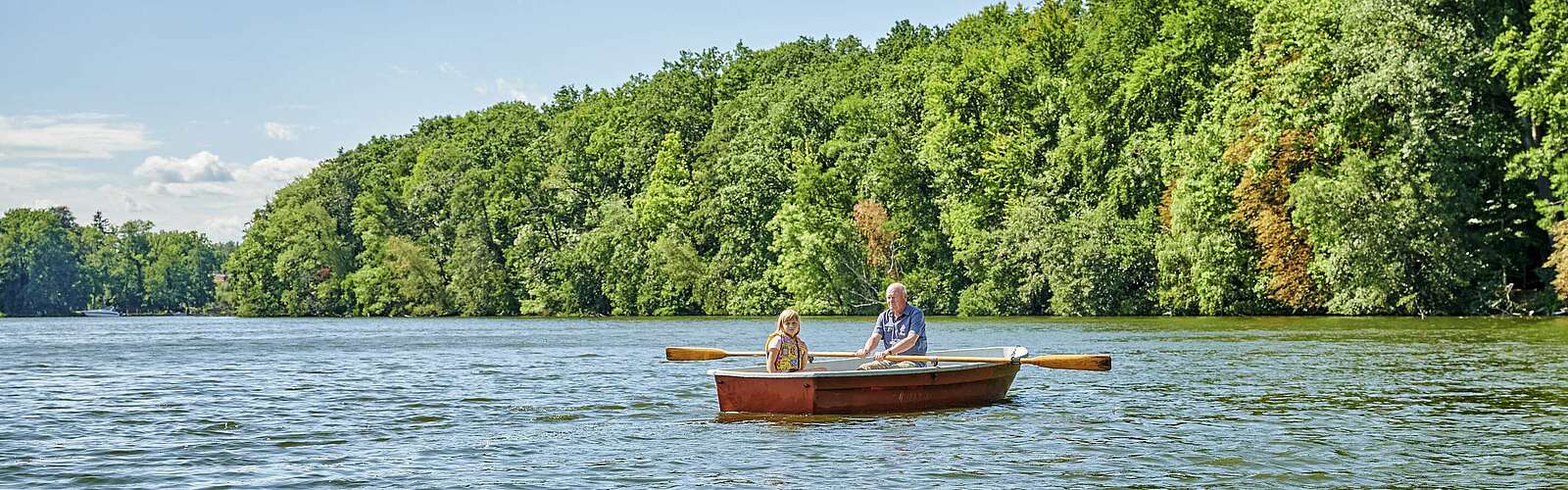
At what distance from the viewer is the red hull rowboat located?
20.5 metres

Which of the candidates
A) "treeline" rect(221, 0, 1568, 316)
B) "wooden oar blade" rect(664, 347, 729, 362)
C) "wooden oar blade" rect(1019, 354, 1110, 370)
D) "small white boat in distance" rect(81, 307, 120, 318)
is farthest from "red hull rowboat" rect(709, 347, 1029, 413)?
"small white boat in distance" rect(81, 307, 120, 318)

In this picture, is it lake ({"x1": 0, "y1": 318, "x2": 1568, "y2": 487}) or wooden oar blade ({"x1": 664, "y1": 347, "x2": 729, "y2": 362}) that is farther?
wooden oar blade ({"x1": 664, "y1": 347, "x2": 729, "y2": 362})

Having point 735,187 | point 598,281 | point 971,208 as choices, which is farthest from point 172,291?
point 971,208

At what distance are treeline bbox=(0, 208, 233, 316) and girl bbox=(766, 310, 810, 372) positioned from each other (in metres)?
138

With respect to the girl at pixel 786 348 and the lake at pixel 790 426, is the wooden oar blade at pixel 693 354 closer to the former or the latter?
the lake at pixel 790 426

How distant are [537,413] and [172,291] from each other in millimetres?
168042

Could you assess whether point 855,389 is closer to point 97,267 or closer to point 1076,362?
point 1076,362

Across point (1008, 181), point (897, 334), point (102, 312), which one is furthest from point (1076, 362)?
point (102, 312)

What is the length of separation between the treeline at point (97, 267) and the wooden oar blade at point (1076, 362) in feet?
452

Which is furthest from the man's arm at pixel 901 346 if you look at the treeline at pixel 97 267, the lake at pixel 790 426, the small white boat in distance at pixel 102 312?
the small white boat in distance at pixel 102 312

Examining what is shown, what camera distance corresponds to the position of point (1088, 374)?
28812mm

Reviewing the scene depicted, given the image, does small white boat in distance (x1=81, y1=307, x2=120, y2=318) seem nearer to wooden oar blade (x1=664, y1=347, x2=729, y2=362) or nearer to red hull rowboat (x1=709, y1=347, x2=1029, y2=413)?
wooden oar blade (x1=664, y1=347, x2=729, y2=362)

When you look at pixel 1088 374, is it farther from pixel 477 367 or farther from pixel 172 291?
pixel 172 291

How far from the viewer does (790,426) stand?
64.7 feet
